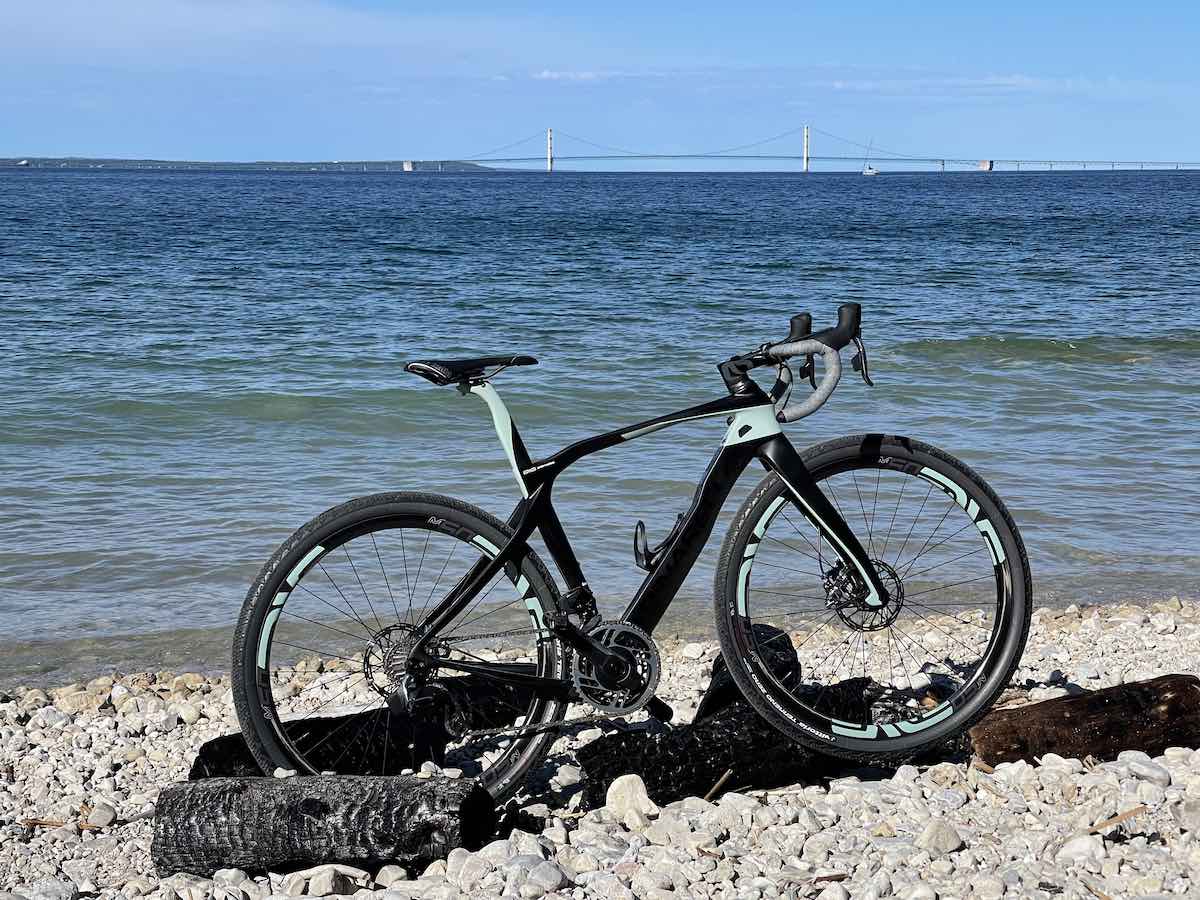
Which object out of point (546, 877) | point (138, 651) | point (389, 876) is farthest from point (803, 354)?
point (138, 651)

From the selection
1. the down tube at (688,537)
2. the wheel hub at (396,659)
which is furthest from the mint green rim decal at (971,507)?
the wheel hub at (396,659)

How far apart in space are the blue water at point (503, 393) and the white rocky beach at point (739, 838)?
1.94 meters

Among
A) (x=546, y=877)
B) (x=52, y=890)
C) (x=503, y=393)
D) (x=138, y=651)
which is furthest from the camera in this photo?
(x=503, y=393)

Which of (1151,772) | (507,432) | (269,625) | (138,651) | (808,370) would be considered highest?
(808,370)

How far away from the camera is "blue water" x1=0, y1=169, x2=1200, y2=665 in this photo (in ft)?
21.5

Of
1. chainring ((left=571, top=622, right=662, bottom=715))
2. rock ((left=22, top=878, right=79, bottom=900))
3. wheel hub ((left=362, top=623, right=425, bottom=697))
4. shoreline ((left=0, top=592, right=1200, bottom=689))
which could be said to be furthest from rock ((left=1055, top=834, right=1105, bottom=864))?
shoreline ((left=0, top=592, right=1200, bottom=689))

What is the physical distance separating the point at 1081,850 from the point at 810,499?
108 cm

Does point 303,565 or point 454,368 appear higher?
point 454,368

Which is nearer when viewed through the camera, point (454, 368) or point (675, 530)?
point (454, 368)

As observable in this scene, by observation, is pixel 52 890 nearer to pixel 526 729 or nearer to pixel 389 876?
pixel 389 876

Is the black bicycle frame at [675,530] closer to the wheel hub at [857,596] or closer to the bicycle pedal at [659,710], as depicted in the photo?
the wheel hub at [857,596]

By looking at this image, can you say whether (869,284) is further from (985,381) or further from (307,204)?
(307,204)

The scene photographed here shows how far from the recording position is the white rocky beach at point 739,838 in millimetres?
2770

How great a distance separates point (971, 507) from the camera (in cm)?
357
